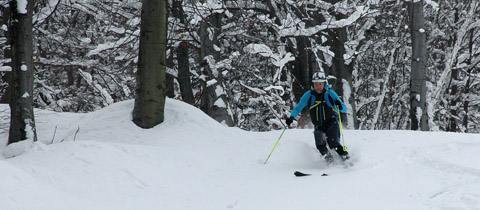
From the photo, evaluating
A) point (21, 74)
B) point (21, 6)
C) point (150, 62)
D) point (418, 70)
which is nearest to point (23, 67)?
point (21, 74)

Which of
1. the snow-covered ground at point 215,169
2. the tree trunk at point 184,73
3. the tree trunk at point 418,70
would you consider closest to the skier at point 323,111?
the snow-covered ground at point 215,169

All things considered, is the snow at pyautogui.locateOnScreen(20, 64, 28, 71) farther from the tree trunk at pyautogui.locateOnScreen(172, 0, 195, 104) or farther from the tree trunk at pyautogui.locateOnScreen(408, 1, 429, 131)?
the tree trunk at pyautogui.locateOnScreen(408, 1, 429, 131)

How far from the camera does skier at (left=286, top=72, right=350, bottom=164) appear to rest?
7336 millimetres

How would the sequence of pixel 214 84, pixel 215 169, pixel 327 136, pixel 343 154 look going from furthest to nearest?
pixel 214 84, pixel 327 136, pixel 343 154, pixel 215 169

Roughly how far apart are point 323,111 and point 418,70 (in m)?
4.23

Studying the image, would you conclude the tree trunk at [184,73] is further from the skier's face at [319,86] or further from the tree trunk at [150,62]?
the skier's face at [319,86]

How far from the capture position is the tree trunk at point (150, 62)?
7.14 m

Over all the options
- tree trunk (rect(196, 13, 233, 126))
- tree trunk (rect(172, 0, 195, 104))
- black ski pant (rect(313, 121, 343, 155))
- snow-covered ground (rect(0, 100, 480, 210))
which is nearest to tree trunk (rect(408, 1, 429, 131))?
snow-covered ground (rect(0, 100, 480, 210))

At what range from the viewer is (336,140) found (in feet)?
23.9

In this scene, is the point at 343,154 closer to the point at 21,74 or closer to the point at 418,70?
the point at 418,70

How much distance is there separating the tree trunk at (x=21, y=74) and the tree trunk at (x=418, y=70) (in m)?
8.63

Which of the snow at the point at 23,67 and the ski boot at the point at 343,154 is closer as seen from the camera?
the snow at the point at 23,67

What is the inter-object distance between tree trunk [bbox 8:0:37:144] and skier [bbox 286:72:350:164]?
4296 millimetres

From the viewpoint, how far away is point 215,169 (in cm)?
651
